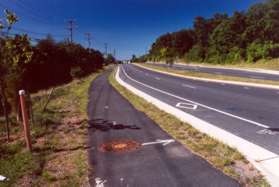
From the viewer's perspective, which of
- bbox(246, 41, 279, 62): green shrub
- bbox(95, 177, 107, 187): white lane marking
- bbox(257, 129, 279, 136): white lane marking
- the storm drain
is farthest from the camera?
bbox(246, 41, 279, 62): green shrub

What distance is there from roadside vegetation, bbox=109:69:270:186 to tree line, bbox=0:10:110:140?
5.22 meters

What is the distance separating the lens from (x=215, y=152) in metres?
5.36

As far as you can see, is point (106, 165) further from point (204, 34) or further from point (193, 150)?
point (204, 34)

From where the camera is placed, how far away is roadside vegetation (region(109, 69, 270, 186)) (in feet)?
13.8

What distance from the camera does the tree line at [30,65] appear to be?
748cm

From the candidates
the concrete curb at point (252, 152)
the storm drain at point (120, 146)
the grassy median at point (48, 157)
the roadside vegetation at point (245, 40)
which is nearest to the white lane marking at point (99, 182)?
the grassy median at point (48, 157)

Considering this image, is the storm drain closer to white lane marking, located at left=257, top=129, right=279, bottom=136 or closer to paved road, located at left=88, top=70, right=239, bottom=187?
paved road, located at left=88, top=70, right=239, bottom=187

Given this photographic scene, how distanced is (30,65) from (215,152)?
3231 centimetres

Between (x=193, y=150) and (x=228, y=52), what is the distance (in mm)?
57165

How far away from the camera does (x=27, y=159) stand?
5473 millimetres

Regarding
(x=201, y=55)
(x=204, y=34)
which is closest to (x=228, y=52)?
(x=201, y=55)

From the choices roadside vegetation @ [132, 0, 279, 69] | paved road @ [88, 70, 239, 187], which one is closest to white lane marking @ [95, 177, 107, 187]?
paved road @ [88, 70, 239, 187]

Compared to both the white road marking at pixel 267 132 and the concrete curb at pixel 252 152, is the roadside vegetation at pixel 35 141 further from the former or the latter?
the white road marking at pixel 267 132

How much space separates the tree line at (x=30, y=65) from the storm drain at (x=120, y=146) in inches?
141
